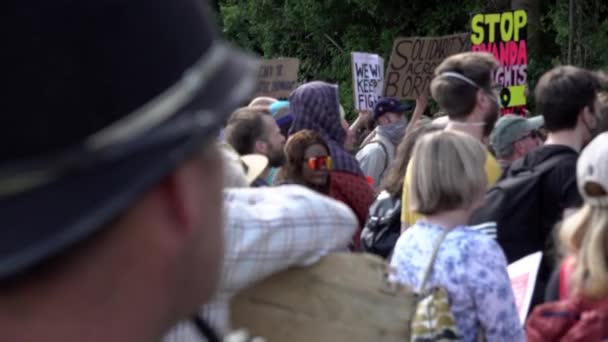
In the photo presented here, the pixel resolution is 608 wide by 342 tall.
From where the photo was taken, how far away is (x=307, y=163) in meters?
5.88

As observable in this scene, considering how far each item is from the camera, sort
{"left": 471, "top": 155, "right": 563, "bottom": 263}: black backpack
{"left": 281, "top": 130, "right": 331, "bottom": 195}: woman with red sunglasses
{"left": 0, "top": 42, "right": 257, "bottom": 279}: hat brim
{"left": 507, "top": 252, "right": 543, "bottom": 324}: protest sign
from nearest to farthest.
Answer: {"left": 0, "top": 42, "right": 257, "bottom": 279}: hat brim < {"left": 507, "top": 252, "right": 543, "bottom": 324}: protest sign < {"left": 471, "top": 155, "right": 563, "bottom": 263}: black backpack < {"left": 281, "top": 130, "right": 331, "bottom": 195}: woman with red sunglasses

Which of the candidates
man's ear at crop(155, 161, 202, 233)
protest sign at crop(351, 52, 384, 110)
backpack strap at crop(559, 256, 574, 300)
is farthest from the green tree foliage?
man's ear at crop(155, 161, 202, 233)

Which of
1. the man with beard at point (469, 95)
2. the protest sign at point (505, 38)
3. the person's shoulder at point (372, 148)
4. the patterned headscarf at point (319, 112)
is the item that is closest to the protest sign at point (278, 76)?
the protest sign at point (505, 38)

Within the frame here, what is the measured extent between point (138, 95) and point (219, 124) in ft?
0.23

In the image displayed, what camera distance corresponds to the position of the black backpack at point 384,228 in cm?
549

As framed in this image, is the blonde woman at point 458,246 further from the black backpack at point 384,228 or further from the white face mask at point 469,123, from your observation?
the white face mask at point 469,123

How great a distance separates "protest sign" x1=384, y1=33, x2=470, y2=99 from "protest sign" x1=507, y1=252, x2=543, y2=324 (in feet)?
21.9

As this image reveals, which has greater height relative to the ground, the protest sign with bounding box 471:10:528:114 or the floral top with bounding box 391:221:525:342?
the floral top with bounding box 391:221:525:342

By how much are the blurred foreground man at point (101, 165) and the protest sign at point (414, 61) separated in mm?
10399

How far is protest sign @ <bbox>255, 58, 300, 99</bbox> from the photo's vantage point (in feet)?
39.0

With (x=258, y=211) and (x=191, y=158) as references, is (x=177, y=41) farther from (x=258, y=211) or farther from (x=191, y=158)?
(x=258, y=211)

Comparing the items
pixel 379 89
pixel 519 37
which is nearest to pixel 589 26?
pixel 379 89

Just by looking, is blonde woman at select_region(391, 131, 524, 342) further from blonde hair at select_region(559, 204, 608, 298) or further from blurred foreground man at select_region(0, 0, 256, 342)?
blurred foreground man at select_region(0, 0, 256, 342)

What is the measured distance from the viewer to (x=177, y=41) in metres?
0.77
